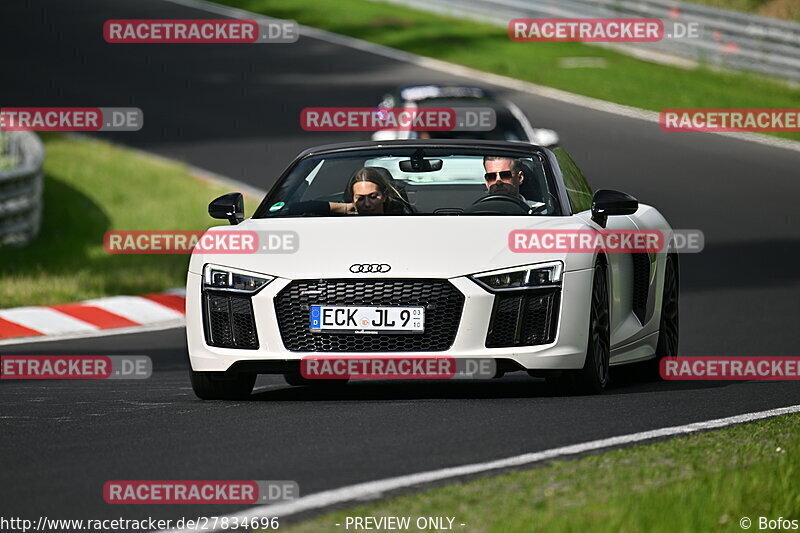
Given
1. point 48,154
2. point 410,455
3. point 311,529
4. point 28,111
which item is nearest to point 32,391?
point 410,455

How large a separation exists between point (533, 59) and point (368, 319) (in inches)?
1118

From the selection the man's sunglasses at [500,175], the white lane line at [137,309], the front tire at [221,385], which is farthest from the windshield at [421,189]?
the white lane line at [137,309]

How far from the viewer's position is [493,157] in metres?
10.2

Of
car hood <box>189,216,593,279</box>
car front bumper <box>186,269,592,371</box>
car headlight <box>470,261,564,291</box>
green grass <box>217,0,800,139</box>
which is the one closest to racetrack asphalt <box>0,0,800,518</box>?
car front bumper <box>186,269,592,371</box>

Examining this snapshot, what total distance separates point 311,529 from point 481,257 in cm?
341

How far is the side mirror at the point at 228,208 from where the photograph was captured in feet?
33.2

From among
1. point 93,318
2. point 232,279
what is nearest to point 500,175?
point 232,279

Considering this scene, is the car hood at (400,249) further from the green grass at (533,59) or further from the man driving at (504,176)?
the green grass at (533,59)

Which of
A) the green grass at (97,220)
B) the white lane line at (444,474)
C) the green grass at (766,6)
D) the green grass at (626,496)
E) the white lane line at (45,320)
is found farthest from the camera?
the green grass at (766,6)

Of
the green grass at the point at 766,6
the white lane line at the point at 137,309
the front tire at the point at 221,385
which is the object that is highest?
the front tire at the point at 221,385

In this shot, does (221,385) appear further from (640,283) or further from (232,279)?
(640,283)

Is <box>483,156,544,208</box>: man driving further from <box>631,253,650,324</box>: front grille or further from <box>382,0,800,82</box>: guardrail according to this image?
<box>382,0,800,82</box>: guardrail

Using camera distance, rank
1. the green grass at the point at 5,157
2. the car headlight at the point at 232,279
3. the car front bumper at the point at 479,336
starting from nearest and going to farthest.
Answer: the car front bumper at the point at 479,336, the car headlight at the point at 232,279, the green grass at the point at 5,157

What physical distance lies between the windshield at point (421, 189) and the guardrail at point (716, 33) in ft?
82.4
